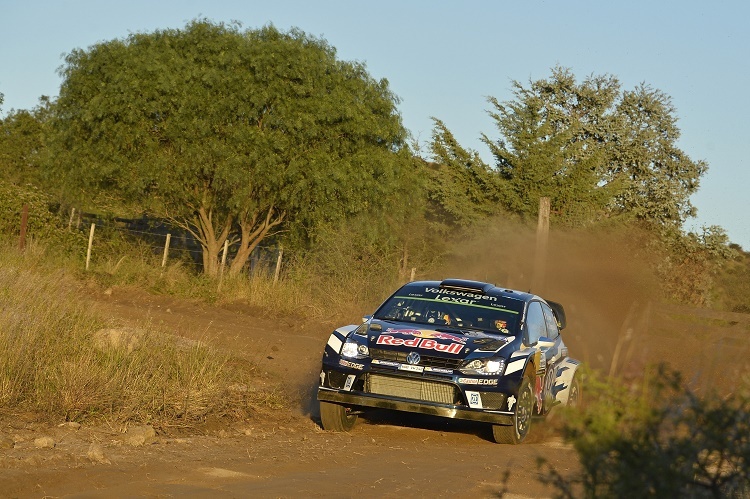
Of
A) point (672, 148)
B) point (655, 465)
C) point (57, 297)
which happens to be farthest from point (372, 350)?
point (672, 148)

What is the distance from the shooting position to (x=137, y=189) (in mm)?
27188

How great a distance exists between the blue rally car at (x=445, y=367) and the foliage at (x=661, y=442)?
5.58 meters

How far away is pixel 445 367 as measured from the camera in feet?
31.7

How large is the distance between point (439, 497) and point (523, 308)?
13.9 feet

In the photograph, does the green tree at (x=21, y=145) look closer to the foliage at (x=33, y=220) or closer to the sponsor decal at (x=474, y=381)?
the foliage at (x=33, y=220)

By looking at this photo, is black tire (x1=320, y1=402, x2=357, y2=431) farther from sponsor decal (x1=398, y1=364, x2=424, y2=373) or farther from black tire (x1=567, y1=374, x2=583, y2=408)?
black tire (x1=567, y1=374, x2=583, y2=408)

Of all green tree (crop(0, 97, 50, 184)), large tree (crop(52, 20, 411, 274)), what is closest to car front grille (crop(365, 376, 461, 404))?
large tree (crop(52, 20, 411, 274))

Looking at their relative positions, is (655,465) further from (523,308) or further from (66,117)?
(66,117)

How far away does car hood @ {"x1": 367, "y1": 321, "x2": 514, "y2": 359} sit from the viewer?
384 inches

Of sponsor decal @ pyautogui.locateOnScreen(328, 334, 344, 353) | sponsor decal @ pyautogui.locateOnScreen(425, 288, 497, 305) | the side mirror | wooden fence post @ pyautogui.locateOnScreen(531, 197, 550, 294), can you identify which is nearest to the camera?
sponsor decal @ pyautogui.locateOnScreen(328, 334, 344, 353)

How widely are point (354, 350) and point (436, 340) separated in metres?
0.82

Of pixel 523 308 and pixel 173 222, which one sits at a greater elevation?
pixel 173 222

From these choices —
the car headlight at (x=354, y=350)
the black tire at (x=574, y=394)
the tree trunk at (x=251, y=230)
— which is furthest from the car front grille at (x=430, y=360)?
the tree trunk at (x=251, y=230)

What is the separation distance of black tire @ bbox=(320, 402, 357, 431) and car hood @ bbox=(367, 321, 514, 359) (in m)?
0.76
